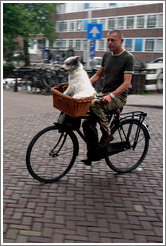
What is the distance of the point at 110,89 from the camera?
3.68 meters

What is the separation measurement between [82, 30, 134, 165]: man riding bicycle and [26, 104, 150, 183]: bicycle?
0.41 ft

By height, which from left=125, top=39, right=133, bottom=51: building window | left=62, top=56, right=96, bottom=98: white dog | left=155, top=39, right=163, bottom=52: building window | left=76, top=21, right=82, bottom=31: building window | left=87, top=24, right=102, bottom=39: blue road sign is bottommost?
left=62, top=56, right=96, bottom=98: white dog

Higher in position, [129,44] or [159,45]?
[129,44]

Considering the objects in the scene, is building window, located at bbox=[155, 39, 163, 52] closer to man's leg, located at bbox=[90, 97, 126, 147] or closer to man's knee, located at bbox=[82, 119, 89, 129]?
man's leg, located at bbox=[90, 97, 126, 147]

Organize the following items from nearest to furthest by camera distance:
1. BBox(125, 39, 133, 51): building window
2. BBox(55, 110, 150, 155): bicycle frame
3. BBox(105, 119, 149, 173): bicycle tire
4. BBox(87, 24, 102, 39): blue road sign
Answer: BBox(55, 110, 150, 155): bicycle frame → BBox(105, 119, 149, 173): bicycle tire → BBox(87, 24, 102, 39): blue road sign → BBox(125, 39, 133, 51): building window

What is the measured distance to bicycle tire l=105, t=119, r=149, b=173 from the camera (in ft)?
13.1

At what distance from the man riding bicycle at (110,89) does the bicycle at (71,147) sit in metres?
0.12

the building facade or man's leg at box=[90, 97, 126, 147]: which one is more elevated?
the building facade

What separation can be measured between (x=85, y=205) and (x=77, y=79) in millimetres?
1427

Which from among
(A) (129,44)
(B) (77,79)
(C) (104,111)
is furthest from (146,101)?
(A) (129,44)

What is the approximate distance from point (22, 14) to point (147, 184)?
15.4 meters

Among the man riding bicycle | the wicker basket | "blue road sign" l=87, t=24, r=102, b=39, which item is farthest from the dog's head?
"blue road sign" l=87, t=24, r=102, b=39

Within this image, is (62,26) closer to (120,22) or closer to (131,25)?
(120,22)

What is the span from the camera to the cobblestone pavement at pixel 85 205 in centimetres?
268
